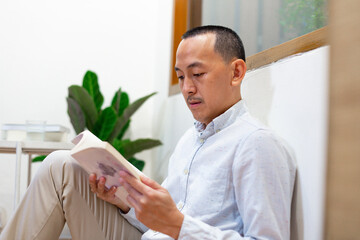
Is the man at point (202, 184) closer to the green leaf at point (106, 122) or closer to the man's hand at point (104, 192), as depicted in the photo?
the man's hand at point (104, 192)

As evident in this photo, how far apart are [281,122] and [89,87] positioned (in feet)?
6.36

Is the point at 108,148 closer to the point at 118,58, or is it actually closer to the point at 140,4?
the point at 118,58

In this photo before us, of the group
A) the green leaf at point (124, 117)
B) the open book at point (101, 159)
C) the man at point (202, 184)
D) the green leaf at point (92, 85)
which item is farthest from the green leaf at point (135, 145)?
the open book at point (101, 159)

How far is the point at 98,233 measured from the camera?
134cm

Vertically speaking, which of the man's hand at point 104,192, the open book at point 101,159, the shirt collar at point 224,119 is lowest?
the man's hand at point 104,192

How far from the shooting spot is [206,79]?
126 cm

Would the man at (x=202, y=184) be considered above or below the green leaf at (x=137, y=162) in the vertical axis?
above

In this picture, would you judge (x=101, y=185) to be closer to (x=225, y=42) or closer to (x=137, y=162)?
(x=225, y=42)

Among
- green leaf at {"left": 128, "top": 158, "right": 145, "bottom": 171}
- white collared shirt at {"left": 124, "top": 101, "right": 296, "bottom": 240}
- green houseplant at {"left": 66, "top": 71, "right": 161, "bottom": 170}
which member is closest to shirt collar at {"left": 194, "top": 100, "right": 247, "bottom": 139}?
white collared shirt at {"left": 124, "top": 101, "right": 296, "bottom": 240}

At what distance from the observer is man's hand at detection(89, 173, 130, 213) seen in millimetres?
1208

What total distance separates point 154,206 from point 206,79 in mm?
477

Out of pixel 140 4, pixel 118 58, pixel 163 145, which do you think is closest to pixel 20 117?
pixel 118 58

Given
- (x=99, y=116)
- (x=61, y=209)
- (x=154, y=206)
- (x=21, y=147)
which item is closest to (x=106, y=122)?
(x=99, y=116)

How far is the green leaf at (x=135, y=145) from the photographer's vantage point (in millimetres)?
2773
